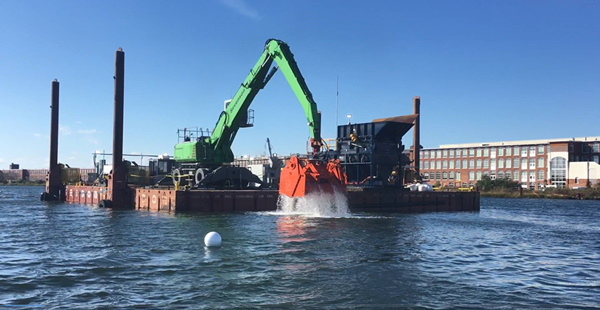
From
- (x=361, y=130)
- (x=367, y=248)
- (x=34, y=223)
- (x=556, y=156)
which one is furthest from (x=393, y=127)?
(x=556, y=156)

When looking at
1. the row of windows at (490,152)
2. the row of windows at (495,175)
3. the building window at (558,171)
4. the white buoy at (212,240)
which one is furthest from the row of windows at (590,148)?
the white buoy at (212,240)

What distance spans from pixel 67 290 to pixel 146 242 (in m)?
9.13

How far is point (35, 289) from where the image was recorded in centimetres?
1396

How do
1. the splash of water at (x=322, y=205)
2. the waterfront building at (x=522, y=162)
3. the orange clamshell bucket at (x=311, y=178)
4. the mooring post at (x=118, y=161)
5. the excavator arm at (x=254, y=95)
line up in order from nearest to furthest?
the orange clamshell bucket at (x=311, y=178), the splash of water at (x=322, y=205), the excavator arm at (x=254, y=95), the mooring post at (x=118, y=161), the waterfront building at (x=522, y=162)

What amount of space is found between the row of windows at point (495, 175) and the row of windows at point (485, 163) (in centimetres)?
127

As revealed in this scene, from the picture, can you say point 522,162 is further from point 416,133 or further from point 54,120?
point 54,120

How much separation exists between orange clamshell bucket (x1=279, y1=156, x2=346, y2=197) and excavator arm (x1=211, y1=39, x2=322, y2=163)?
2.33 metres

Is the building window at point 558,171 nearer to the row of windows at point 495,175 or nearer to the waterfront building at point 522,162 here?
the waterfront building at point 522,162

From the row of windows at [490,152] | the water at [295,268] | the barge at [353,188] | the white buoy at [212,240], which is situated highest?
the row of windows at [490,152]

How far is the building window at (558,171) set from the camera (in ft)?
334

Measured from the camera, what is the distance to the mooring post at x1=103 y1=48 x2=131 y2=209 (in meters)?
46.0

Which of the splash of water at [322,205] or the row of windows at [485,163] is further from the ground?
the row of windows at [485,163]

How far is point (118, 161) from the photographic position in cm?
4597

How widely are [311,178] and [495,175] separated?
9015cm
